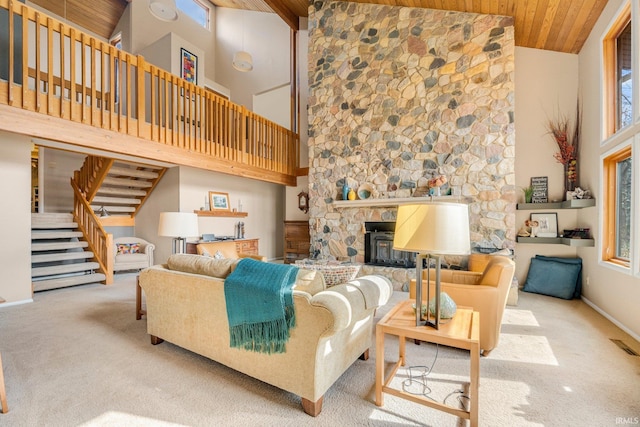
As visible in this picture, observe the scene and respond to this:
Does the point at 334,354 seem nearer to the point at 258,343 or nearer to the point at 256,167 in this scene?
the point at 258,343

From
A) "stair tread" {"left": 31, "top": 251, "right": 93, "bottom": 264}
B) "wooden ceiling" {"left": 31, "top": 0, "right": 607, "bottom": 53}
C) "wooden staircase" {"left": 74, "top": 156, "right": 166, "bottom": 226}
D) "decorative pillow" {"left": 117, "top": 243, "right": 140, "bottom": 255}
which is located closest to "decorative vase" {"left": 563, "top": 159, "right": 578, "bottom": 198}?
"wooden ceiling" {"left": 31, "top": 0, "right": 607, "bottom": 53}

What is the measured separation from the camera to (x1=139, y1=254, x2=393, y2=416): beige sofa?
5.63 ft

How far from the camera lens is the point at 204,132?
5020mm

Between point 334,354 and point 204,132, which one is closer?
point 334,354

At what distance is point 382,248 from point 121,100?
14.7 ft

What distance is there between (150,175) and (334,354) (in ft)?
18.2

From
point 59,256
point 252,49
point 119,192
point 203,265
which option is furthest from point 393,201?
point 252,49

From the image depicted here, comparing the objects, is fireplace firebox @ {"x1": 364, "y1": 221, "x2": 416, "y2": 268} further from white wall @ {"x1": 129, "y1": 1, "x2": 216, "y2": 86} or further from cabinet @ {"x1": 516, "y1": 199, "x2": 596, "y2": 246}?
white wall @ {"x1": 129, "y1": 1, "x2": 216, "y2": 86}

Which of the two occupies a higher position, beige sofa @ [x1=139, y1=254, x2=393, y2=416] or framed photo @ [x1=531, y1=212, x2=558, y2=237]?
framed photo @ [x1=531, y1=212, x2=558, y2=237]

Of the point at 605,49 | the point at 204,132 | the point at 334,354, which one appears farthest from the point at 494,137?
the point at 204,132

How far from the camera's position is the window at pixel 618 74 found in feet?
10.6

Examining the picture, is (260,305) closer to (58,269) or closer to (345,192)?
(345,192)

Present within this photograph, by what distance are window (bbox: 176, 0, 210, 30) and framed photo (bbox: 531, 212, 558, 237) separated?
8.98 meters

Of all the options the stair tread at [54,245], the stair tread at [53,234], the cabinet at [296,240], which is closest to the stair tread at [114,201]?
the stair tread at [53,234]
